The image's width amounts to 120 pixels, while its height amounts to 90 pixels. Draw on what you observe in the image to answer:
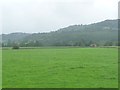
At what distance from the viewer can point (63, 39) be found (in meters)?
159

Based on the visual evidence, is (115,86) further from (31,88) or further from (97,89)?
(31,88)

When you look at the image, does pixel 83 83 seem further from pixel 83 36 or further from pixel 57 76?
pixel 83 36

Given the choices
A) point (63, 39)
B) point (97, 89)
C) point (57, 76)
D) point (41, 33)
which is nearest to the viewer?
point (97, 89)

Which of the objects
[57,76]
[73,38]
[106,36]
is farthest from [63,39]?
[57,76]

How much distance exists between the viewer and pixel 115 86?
15289 millimetres

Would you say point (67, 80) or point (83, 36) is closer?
point (67, 80)

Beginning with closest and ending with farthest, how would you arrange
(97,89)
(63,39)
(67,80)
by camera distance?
1. (97,89)
2. (67,80)
3. (63,39)

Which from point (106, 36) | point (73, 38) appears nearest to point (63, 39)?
point (73, 38)

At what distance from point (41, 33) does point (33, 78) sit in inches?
6703

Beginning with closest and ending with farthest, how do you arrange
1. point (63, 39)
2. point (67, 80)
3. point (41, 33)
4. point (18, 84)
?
point (18, 84)
point (67, 80)
point (63, 39)
point (41, 33)

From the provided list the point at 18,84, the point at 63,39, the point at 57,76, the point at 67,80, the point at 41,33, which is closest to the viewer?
the point at 18,84

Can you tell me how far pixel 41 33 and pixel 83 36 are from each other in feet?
118

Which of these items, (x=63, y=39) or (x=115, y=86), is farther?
(x=63, y=39)

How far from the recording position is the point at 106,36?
528 ft
